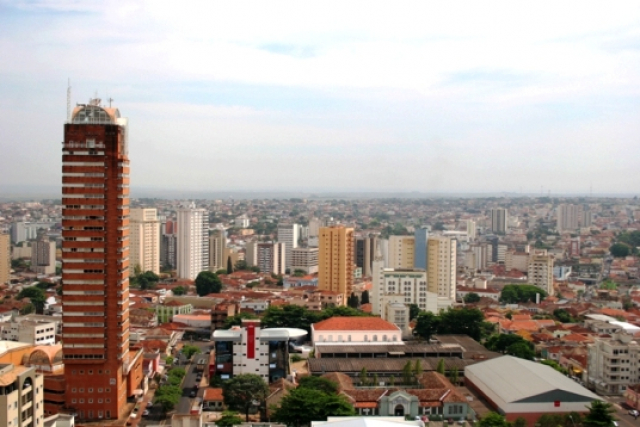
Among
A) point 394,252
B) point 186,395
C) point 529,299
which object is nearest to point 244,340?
point 186,395

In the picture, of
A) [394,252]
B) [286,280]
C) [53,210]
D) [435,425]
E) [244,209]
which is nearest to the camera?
→ [435,425]

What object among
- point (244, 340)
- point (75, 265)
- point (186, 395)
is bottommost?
point (186, 395)

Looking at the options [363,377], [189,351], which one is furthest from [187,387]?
[363,377]

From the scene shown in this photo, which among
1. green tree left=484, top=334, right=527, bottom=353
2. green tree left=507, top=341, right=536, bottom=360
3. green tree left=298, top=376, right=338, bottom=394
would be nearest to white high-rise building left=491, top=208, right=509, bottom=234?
green tree left=484, top=334, right=527, bottom=353

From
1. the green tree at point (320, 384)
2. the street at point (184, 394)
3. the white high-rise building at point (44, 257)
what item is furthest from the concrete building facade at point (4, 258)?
the green tree at point (320, 384)

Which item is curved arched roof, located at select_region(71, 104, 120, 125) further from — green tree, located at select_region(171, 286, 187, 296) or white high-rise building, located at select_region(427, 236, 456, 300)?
green tree, located at select_region(171, 286, 187, 296)

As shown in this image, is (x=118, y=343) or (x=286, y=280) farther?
(x=286, y=280)

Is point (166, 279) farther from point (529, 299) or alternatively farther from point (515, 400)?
point (515, 400)

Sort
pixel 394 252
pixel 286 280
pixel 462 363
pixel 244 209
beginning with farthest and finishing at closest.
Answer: pixel 244 209 → pixel 286 280 → pixel 394 252 → pixel 462 363

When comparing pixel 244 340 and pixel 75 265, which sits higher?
pixel 75 265
